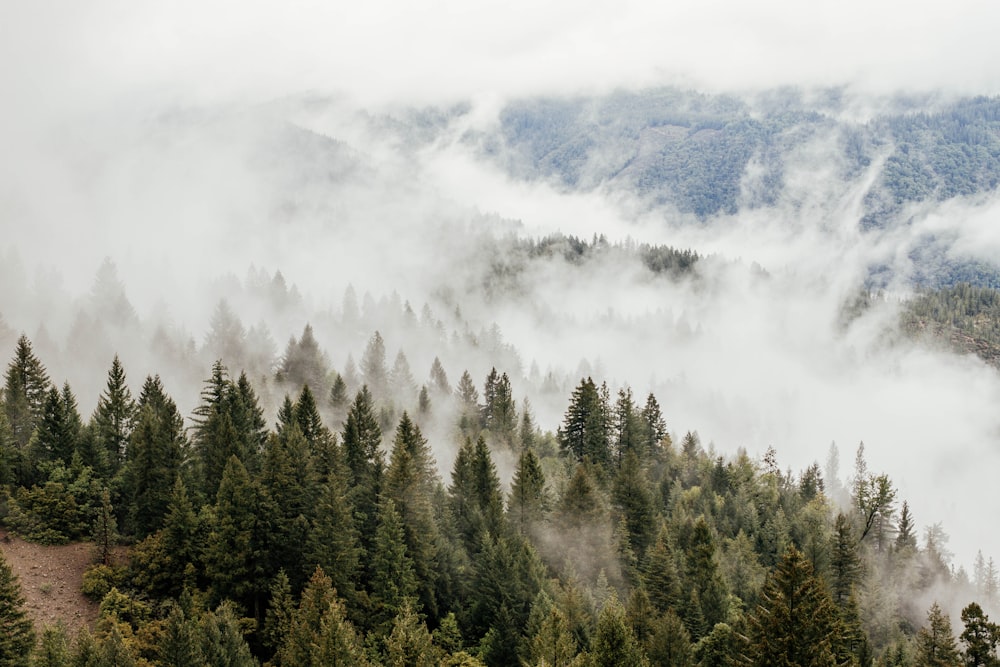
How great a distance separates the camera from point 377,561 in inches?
2559

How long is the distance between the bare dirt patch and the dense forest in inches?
51.0

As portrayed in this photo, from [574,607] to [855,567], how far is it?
29.6m

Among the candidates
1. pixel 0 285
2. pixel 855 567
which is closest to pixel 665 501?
pixel 855 567

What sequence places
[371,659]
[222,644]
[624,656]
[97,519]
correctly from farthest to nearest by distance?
[97,519], [371,659], [222,644], [624,656]

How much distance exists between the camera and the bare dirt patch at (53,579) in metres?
61.2

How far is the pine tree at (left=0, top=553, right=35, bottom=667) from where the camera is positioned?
48031 mm

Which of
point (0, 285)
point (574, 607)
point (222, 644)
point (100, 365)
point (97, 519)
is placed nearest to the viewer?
point (222, 644)

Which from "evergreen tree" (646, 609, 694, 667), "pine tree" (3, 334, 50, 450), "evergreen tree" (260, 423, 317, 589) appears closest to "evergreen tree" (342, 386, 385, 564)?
"evergreen tree" (260, 423, 317, 589)

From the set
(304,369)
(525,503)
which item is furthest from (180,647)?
(304,369)

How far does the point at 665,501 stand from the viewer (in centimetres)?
11312

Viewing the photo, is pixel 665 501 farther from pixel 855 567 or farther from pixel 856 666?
pixel 856 666

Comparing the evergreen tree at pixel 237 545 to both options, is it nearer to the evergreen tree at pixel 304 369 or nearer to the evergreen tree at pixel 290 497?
the evergreen tree at pixel 290 497

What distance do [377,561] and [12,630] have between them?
2459 centimetres

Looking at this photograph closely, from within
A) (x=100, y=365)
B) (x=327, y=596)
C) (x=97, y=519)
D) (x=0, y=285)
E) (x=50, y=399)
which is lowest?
(x=327, y=596)
